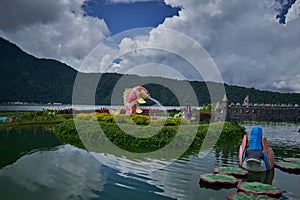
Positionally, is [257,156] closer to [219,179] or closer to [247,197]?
[219,179]

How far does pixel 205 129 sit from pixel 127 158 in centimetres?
460

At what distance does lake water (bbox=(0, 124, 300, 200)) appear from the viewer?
14.7ft

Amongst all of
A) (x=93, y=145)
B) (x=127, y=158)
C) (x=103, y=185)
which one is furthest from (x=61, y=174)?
(x=93, y=145)

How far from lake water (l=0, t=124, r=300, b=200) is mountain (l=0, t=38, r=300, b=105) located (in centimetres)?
2221

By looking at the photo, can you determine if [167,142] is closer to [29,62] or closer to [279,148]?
[279,148]

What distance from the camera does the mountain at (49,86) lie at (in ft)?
106

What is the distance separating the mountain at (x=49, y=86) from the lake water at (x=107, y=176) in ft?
72.9

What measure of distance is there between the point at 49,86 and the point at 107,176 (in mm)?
50163

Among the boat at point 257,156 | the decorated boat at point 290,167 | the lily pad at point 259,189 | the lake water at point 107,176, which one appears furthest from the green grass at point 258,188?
the decorated boat at point 290,167

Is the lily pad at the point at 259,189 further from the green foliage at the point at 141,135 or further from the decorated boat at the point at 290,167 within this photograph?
the green foliage at the point at 141,135

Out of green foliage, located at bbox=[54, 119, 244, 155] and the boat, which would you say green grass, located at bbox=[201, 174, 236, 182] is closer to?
the boat

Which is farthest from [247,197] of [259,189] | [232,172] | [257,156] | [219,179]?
[257,156]

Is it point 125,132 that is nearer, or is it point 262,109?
point 125,132

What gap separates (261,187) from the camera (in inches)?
179
